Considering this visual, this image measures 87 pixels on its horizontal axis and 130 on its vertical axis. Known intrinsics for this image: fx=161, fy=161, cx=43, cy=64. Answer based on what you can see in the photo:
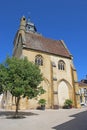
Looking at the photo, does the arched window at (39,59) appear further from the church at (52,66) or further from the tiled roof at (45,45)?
the tiled roof at (45,45)


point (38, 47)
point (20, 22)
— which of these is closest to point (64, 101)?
point (38, 47)

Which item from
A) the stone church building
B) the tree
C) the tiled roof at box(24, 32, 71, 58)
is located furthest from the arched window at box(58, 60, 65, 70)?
the tree

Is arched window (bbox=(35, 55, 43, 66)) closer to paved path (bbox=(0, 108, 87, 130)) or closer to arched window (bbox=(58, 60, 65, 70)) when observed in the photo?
arched window (bbox=(58, 60, 65, 70))

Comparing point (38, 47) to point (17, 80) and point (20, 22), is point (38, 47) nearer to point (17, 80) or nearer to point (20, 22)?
point (20, 22)

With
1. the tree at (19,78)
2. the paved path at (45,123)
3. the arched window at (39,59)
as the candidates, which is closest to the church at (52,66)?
the arched window at (39,59)

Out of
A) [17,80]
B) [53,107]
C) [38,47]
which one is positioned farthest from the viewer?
[38,47]

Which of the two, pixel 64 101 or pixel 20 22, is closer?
pixel 64 101

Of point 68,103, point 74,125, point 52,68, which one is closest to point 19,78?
point 74,125

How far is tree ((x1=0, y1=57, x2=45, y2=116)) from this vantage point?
17281mm

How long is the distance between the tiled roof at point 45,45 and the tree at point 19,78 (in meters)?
14.4

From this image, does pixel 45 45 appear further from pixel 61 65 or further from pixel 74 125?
pixel 74 125

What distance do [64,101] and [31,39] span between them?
15538 millimetres

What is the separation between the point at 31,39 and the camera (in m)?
36.8

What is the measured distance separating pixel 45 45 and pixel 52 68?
6756 mm
